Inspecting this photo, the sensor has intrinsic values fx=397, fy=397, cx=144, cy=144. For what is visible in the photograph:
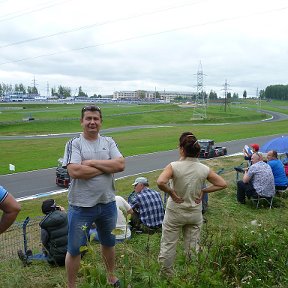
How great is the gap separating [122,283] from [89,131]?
1.66 metres

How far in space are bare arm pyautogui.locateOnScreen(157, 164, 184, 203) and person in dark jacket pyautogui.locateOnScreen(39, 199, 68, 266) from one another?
1.85 m

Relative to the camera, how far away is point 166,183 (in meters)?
4.42

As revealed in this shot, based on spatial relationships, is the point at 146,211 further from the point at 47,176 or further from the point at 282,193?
the point at 47,176

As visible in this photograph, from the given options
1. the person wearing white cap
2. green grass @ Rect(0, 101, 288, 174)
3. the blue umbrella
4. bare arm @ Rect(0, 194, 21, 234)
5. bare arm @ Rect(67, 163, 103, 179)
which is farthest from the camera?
green grass @ Rect(0, 101, 288, 174)

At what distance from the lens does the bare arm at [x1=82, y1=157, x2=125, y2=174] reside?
3.97 meters

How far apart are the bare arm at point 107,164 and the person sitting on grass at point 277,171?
5.76 meters

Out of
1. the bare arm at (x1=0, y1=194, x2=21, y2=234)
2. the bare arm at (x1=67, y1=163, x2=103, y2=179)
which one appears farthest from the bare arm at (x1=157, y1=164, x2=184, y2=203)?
the bare arm at (x1=0, y1=194, x2=21, y2=234)

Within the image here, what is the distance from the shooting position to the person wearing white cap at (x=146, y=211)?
6863 mm

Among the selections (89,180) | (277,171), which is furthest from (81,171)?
(277,171)

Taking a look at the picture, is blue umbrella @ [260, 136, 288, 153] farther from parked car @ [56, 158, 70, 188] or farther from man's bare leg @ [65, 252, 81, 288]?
parked car @ [56, 158, 70, 188]

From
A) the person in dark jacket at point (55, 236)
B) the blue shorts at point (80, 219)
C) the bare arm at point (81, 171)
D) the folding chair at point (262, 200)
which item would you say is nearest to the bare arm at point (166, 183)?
the blue shorts at point (80, 219)

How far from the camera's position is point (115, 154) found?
4215mm

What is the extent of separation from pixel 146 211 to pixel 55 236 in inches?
73.6

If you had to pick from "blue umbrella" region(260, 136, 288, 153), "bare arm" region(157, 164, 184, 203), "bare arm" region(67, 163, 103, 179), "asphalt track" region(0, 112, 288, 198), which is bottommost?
"asphalt track" region(0, 112, 288, 198)
